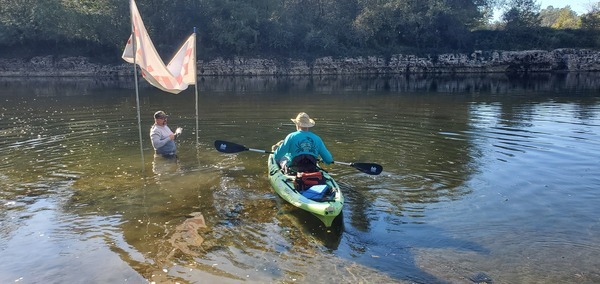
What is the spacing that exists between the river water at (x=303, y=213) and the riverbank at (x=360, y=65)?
41776 millimetres

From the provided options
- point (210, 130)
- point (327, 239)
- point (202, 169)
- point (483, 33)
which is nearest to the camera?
point (327, 239)

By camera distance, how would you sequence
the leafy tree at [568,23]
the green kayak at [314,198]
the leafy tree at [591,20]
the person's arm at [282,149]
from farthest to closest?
the leafy tree at [568,23] → the leafy tree at [591,20] → the person's arm at [282,149] → the green kayak at [314,198]

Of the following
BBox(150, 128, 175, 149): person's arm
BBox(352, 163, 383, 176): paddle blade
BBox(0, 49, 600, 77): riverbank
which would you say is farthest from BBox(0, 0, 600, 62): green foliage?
BBox(352, 163, 383, 176): paddle blade

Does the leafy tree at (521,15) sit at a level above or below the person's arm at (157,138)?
above

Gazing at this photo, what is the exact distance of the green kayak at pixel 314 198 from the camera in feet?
25.0

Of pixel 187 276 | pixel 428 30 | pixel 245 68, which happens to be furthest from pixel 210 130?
pixel 428 30

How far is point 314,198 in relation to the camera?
327 inches

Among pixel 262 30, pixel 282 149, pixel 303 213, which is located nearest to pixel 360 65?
pixel 262 30

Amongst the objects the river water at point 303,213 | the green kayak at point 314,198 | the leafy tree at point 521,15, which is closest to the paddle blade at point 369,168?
the river water at point 303,213

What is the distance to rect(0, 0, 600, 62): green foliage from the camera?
195 ft

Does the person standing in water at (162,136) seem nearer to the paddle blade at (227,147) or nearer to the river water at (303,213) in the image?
the river water at (303,213)

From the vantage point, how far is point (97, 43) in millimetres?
62781

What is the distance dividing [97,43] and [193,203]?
2447 inches

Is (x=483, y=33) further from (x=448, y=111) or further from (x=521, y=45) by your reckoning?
(x=448, y=111)
